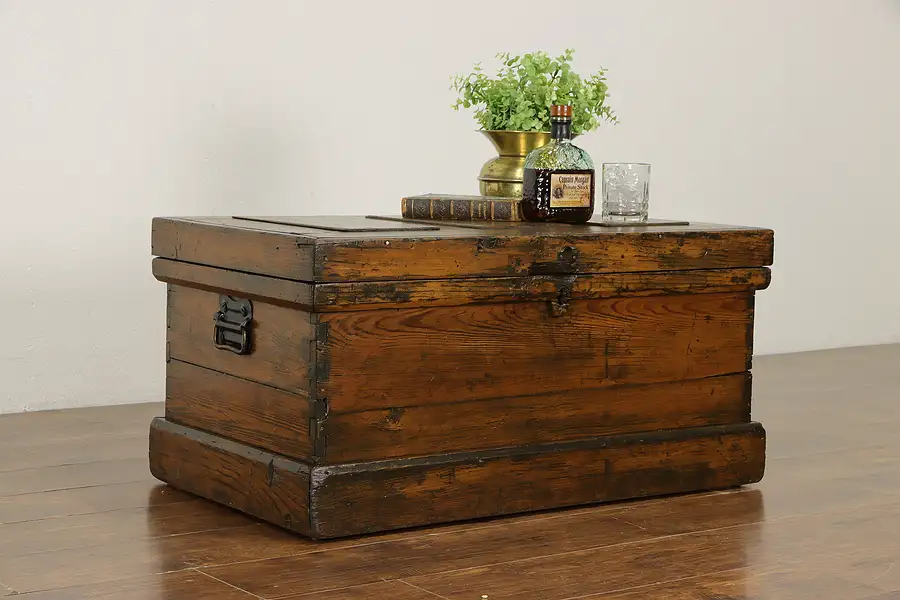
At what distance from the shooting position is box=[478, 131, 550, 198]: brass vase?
2.65 m

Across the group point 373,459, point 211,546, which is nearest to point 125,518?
point 211,546

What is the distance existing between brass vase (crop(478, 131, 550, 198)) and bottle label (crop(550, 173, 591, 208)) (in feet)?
0.74

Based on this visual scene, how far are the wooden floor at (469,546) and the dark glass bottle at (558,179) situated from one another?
0.53 metres

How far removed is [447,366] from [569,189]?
18.8 inches

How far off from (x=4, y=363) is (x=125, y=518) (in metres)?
1.06

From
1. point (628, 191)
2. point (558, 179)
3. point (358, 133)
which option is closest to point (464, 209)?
point (558, 179)

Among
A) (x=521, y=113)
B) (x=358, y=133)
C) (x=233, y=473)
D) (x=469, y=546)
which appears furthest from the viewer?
(x=358, y=133)

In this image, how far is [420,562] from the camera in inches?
76.4

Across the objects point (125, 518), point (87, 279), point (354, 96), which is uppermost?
point (354, 96)

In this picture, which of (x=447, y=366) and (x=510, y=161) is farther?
(x=510, y=161)

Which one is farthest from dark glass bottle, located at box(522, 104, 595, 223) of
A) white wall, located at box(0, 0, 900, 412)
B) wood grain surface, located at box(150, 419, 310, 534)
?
white wall, located at box(0, 0, 900, 412)

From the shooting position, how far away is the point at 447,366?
213cm

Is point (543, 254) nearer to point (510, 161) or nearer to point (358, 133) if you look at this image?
point (510, 161)

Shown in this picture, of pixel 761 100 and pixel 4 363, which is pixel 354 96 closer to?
pixel 4 363
